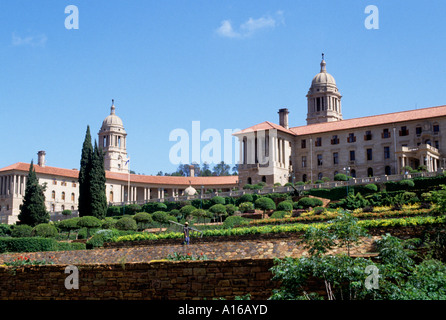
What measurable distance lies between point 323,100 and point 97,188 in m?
55.5

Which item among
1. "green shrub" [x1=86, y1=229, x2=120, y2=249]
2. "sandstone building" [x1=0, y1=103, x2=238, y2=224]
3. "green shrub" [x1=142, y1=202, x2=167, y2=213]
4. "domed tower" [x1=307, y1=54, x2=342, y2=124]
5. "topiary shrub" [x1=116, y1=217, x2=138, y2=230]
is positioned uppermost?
"domed tower" [x1=307, y1=54, x2=342, y2=124]

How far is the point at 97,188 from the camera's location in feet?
181

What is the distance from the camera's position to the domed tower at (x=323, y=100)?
9919cm

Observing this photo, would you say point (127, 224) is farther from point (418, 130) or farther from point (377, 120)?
point (377, 120)

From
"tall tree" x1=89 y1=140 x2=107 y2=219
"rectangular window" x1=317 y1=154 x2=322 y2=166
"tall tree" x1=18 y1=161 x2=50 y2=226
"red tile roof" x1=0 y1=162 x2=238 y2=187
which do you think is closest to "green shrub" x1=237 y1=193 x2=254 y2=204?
"tall tree" x1=89 y1=140 x2=107 y2=219

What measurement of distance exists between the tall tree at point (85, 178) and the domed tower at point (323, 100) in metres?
50.0

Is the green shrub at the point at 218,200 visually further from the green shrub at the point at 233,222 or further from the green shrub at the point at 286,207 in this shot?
the green shrub at the point at 233,222

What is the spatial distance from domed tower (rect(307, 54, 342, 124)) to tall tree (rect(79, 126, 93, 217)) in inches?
1970

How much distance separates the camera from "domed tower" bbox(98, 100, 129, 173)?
10931 centimetres

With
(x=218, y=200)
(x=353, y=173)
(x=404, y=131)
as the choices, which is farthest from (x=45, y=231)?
(x=404, y=131)

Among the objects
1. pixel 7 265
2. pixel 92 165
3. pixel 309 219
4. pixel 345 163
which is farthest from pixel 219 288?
pixel 345 163

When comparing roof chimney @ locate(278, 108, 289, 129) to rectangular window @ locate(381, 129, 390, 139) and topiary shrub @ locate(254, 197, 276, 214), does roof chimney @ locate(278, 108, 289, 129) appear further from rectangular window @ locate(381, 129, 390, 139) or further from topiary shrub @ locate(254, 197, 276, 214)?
topiary shrub @ locate(254, 197, 276, 214)
